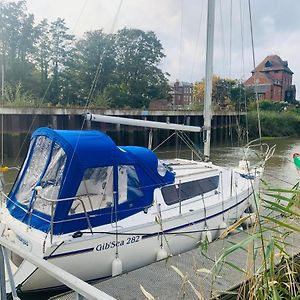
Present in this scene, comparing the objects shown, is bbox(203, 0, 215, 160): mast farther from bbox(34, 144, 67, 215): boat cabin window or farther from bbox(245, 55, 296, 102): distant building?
bbox(245, 55, 296, 102): distant building

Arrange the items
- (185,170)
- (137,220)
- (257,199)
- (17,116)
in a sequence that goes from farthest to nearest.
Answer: (17,116), (185,170), (137,220), (257,199)

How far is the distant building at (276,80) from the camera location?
75000 millimetres

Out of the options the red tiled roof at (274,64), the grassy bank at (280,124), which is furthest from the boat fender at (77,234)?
the red tiled roof at (274,64)

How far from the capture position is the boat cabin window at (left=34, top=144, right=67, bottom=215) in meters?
5.47

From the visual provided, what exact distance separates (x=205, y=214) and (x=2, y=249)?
5146 mm

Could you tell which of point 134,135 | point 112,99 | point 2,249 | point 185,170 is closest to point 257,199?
point 2,249

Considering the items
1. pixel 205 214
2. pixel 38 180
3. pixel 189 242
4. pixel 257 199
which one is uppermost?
pixel 257 199

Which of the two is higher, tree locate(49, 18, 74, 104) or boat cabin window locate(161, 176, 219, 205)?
tree locate(49, 18, 74, 104)

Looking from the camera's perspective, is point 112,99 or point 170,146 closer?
point 170,146

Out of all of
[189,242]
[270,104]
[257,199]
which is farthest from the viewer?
[270,104]

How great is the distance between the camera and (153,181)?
21.3 feet

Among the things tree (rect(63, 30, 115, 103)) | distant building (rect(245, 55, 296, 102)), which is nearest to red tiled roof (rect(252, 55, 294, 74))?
distant building (rect(245, 55, 296, 102))

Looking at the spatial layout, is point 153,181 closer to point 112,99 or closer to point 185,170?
point 185,170

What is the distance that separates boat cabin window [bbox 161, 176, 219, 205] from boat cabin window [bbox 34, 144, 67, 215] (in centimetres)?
212
